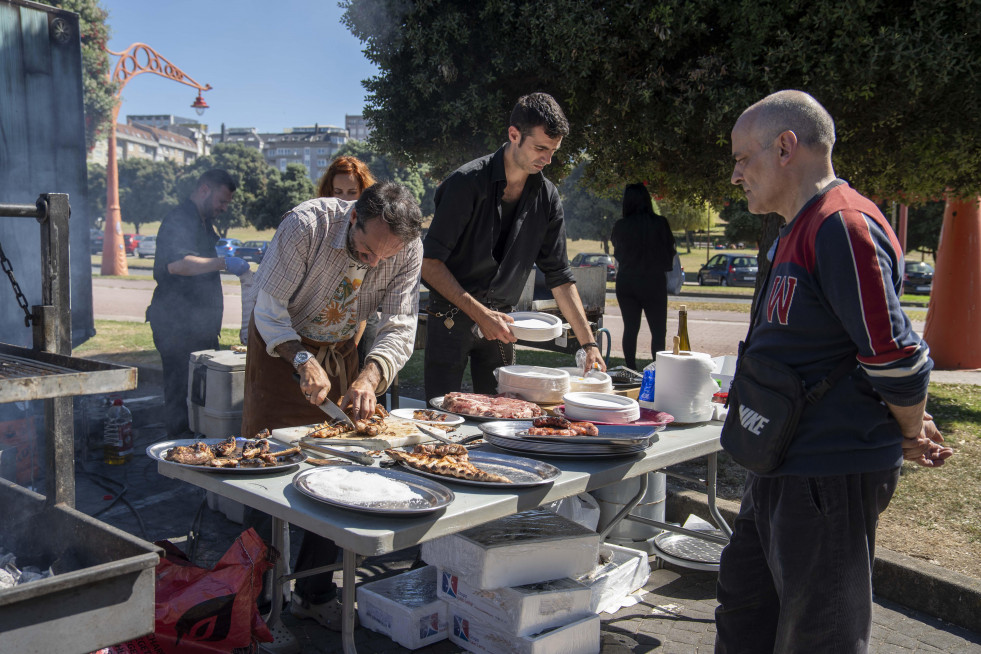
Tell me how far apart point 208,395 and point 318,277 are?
69.8 inches

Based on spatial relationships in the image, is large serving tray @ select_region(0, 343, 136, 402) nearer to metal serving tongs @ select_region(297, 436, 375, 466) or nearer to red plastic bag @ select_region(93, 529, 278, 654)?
metal serving tongs @ select_region(297, 436, 375, 466)

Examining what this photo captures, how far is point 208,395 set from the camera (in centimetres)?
426

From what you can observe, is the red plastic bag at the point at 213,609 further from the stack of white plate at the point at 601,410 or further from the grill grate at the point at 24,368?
the stack of white plate at the point at 601,410

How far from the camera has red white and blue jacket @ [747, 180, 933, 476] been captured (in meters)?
1.75

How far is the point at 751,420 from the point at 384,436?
1.13 meters

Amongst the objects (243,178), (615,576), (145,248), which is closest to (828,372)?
(615,576)

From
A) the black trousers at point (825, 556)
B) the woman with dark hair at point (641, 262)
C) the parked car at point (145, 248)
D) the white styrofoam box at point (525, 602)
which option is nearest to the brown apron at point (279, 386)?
the white styrofoam box at point (525, 602)

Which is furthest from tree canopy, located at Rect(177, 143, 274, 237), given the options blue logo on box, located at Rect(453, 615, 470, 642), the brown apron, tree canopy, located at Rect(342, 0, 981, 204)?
blue logo on box, located at Rect(453, 615, 470, 642)

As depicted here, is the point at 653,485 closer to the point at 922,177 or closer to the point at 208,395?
the point at 208,395

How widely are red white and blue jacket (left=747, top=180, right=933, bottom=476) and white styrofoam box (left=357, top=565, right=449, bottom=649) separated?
1544 mm

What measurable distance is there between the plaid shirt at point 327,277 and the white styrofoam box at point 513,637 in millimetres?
963

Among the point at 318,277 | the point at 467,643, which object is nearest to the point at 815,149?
the point at 318,277

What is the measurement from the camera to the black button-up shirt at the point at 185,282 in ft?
17.6

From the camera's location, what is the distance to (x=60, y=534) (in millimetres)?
2002
